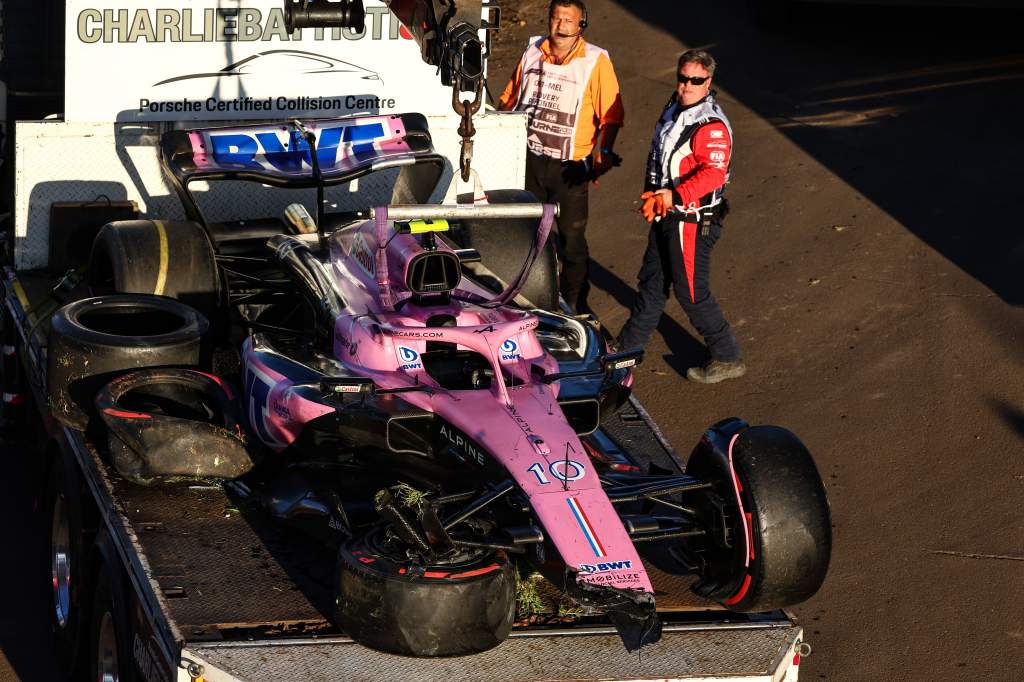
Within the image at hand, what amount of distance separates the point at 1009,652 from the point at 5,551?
5.13 m

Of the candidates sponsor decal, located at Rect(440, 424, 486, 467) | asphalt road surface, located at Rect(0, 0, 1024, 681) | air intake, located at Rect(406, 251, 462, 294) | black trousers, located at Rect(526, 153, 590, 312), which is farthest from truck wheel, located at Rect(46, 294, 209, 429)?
black trousers, located at Rect(526, 153, 590, 312)

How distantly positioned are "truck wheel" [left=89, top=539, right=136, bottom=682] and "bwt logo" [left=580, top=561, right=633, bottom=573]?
6.22 ft

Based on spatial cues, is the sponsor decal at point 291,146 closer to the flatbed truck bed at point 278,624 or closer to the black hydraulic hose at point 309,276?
the black hydraulic hose at point 309,276

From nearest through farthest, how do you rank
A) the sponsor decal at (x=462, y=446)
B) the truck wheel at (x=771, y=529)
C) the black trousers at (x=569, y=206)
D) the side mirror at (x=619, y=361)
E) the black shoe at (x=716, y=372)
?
the truck wheel at (x=771, y=529) < the sponsor decal at (x=462, y=446) < the side mirror at (x=619, y=361) < the black shoe at (x=716, y=372) < the black trousers at (x=569, y=206)

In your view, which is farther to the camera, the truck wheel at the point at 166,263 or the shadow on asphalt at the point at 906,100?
the shadow on asphalt at the point at 906,100

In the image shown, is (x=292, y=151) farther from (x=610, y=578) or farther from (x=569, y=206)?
(x=610, y=578)

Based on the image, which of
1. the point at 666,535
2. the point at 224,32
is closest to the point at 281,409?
the point at 666,535

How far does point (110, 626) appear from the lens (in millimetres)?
6398

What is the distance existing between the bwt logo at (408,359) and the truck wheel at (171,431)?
789mm

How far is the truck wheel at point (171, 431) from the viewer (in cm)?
647

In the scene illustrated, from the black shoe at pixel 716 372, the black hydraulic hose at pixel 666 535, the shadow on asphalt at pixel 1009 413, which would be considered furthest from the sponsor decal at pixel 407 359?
the shadow on asphalt at pixel 1009 413

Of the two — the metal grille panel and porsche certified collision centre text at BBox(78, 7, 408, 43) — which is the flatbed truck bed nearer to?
the metal grille panel

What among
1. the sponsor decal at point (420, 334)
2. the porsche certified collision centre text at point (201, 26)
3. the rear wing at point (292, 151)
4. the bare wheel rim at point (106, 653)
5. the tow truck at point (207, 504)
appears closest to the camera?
the tow truck at point (207, 504)

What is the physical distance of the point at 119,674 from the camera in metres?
6.31
